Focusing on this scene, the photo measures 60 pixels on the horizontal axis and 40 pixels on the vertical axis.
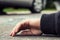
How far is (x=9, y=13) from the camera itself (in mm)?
3594

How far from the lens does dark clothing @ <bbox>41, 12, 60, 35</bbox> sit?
1.46 m

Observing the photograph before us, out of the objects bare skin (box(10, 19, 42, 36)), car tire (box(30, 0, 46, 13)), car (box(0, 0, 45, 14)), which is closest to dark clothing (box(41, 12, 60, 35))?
bare skin (box(10, 19, 42, 36))

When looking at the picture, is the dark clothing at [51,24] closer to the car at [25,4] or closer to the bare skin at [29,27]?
the bare skin at [29,27]

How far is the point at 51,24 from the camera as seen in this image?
148 cm

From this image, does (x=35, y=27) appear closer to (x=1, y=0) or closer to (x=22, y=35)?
(x=22, y=35)

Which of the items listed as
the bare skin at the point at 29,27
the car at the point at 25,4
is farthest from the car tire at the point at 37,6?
the bare skin at the point at 29,27

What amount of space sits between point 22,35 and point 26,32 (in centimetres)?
3

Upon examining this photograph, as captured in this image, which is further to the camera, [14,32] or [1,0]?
[1,0]

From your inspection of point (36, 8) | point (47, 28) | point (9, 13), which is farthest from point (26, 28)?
point (36, 8)

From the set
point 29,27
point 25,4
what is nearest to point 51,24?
point 29,27

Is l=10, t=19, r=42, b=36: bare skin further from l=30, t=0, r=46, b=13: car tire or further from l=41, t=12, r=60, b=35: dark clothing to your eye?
l=30, t=0, r=46, b=13: car tire

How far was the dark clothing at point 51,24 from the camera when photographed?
4.78ft

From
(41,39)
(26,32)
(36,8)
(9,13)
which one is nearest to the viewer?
(41,39)

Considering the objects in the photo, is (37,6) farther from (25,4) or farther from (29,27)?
(29,27)
